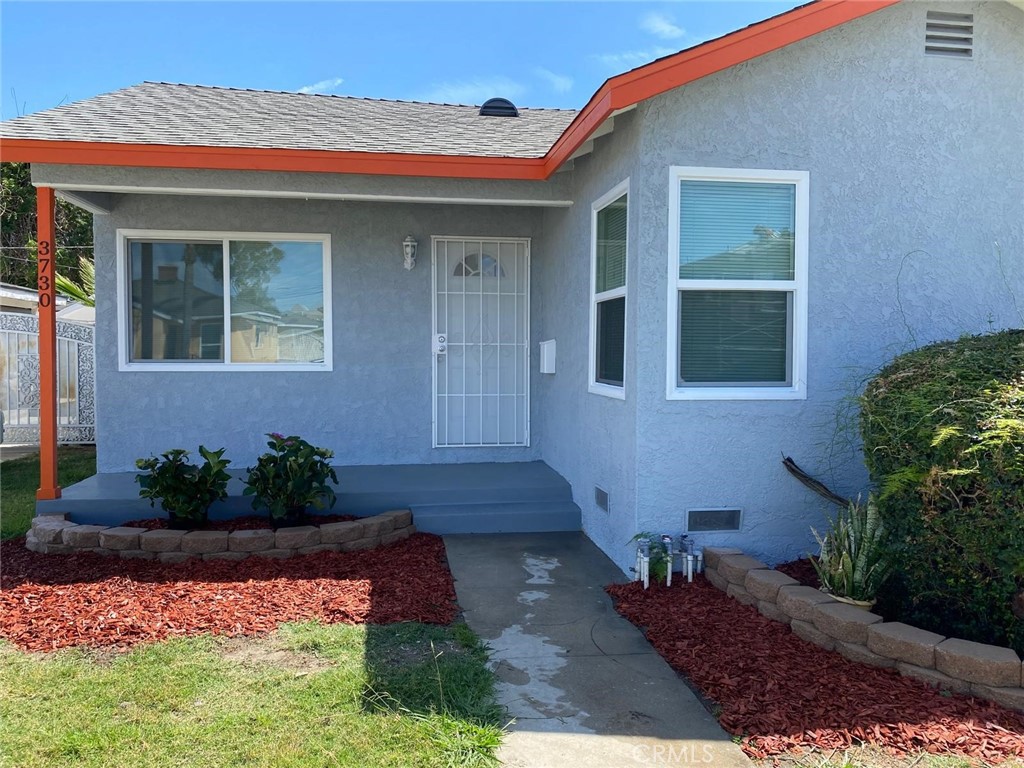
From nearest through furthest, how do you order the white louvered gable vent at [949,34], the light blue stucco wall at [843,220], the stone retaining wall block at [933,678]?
the stone retaining wall block at [933,678]
the light blue stucco wall at [843,220]
the white louvered gable vent at [949,34]

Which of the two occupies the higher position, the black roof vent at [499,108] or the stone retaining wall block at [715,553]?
the black roof vent at [499,108]

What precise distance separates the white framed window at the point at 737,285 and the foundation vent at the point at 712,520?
802 mm

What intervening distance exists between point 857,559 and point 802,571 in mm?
804

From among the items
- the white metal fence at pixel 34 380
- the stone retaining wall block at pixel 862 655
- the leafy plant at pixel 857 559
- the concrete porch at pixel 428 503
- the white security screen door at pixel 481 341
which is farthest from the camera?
the white metal fence at pixel 34 380

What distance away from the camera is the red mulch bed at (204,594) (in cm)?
441

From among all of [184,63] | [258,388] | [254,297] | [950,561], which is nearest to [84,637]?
[258,388]

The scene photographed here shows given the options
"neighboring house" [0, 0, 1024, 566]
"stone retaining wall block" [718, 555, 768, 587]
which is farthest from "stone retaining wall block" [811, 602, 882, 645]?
"neighboring house" [0, 0, 1024, 566]

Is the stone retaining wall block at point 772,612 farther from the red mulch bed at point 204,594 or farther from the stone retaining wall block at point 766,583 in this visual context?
the red mulch bed at point 204,594

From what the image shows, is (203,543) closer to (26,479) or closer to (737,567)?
(737,567)

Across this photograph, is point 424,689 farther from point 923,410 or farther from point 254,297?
point 254,297

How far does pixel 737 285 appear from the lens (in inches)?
205

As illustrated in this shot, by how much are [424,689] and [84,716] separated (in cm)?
149

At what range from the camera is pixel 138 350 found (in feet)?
24.7
